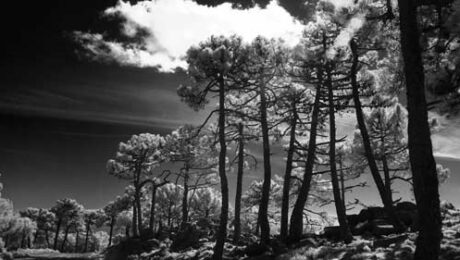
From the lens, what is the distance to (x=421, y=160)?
8219mm

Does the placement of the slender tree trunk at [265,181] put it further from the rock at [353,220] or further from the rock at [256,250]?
the rock at [353,220]

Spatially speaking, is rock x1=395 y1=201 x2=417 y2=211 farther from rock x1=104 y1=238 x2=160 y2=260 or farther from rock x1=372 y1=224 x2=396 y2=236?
rock x1=104 y1=238 x2=160 y2=260

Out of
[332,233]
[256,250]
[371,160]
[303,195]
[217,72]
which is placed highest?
[217,72]

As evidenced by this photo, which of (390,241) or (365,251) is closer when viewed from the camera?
(365,251)

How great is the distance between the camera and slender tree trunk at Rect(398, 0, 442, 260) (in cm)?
802

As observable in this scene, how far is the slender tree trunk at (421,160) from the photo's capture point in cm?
802

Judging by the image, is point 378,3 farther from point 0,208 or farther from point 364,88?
point 0,208

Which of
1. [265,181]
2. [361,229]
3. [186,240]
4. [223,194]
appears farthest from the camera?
[186,240]

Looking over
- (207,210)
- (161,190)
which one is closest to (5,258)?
(161,190)

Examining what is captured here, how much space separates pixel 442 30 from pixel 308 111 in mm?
10654

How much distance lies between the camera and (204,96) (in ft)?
62.4

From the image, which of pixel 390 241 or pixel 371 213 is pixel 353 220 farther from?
pixel 390 241

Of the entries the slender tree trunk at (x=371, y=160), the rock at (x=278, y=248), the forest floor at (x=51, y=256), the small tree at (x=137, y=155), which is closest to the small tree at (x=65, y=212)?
the forest floor at (x=51, y=256)

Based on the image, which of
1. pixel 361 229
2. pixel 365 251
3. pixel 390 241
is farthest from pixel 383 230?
pixel 365 251
